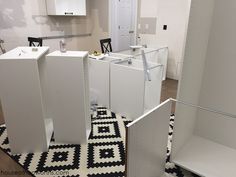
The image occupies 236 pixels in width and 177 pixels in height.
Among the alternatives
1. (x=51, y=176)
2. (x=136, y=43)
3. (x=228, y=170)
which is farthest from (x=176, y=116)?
(x=136, y=43)

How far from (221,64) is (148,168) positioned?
1.19 meters

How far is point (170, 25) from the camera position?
A: 438 centimetres

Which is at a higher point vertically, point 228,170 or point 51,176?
point 228,170

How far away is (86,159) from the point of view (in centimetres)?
208

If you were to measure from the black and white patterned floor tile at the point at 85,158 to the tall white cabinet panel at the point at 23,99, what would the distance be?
0.15 metres

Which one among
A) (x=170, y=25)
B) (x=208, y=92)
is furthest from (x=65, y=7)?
(x=208, y=92)

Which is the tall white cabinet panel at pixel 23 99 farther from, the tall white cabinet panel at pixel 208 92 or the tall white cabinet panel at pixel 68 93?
the tall white cabinet panel at pixel 208 92

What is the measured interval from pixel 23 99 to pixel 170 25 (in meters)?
3.50

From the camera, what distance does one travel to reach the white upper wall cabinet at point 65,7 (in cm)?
426

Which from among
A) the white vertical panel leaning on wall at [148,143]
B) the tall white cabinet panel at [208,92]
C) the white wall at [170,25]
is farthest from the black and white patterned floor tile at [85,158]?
the white wall at [170,25]

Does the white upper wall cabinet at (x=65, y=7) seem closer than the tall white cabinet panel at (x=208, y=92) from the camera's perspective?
No

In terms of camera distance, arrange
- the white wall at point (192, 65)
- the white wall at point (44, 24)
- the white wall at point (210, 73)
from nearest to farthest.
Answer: the white wall at point (192, 65) → the white wall at point (210, 73) → the white wall at point (44, 24)

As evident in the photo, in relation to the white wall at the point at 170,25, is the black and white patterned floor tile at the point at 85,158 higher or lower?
lower

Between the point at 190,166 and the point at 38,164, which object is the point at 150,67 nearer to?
the point at 190,166
